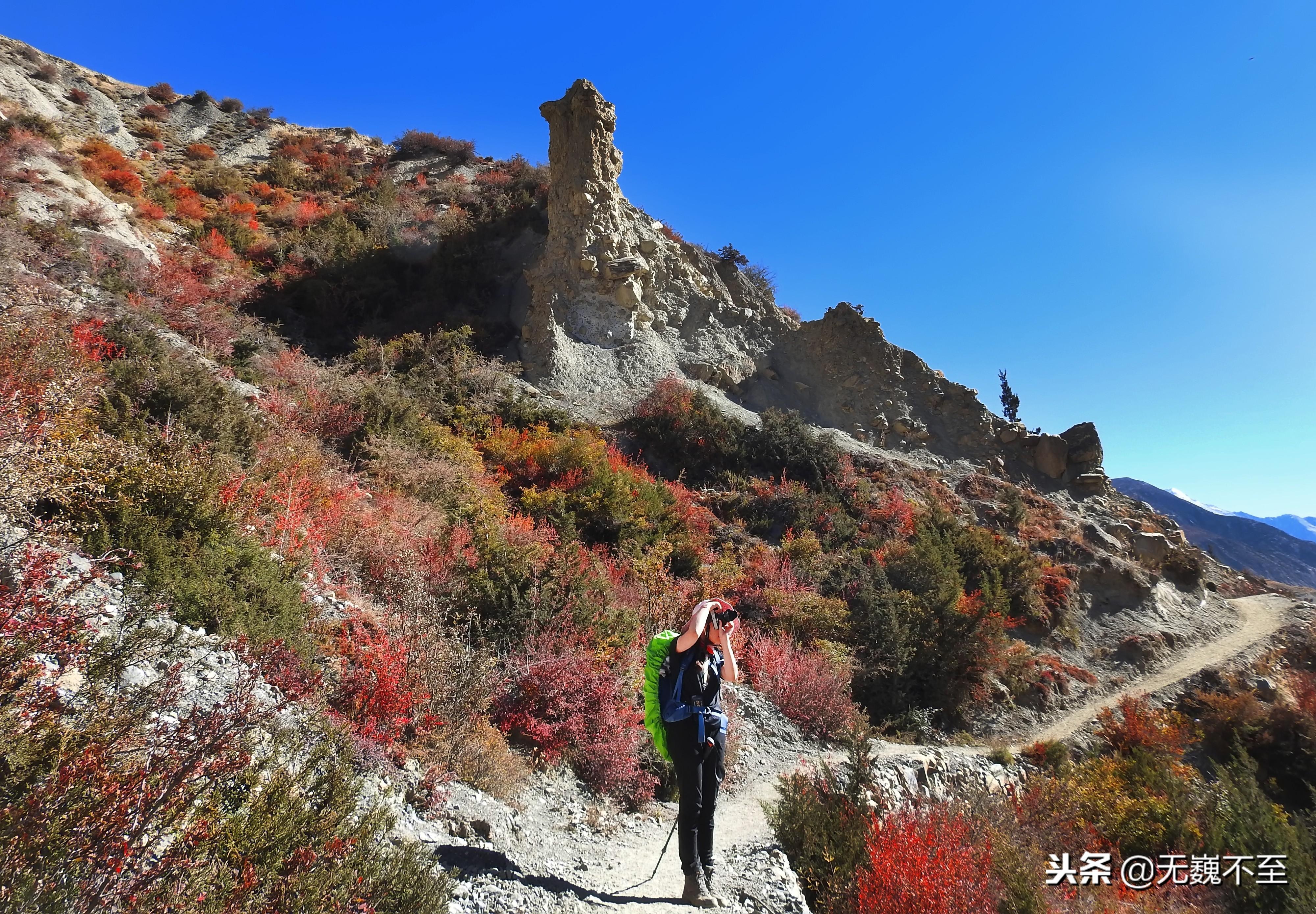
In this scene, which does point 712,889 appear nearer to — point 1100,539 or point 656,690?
point 656,690

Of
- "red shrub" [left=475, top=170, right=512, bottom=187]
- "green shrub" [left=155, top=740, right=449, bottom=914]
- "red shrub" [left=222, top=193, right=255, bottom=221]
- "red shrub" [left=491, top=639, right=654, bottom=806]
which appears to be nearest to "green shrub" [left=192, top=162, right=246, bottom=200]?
"red shrub" [left=222, top=193, right=255, bottom=221]

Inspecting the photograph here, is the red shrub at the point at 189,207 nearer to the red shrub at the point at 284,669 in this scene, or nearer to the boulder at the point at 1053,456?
the red shrub at the point at 284,669

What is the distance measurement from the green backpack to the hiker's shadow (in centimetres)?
101

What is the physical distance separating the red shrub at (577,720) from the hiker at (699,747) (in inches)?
66.4

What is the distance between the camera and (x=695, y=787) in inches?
149

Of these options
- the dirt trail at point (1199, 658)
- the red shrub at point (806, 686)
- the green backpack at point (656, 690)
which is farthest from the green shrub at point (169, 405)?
the dirt trail at point (1199, 658)

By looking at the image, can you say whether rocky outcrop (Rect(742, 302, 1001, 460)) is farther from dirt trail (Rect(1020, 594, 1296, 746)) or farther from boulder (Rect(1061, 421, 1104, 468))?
dirt trail (Rect(1020, 594, 1296, 746))

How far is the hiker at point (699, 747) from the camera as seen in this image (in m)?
3.79

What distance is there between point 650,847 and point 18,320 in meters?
8.42

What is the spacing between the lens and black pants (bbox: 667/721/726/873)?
3.78 m

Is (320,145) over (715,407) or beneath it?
over

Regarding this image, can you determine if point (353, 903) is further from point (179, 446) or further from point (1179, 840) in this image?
point (1179, 840)

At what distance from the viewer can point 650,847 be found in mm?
4922

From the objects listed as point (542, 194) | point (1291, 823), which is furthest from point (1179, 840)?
point (542, 194)
